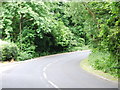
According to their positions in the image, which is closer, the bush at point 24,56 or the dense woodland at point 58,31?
the dense woodland at point 58,31

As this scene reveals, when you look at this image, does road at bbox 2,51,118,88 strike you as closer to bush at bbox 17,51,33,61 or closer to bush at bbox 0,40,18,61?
bush at bbox 0,40,18,61

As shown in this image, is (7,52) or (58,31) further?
(58,31)

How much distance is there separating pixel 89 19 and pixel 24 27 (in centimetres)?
1325

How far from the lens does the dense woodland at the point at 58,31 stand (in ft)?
44.1

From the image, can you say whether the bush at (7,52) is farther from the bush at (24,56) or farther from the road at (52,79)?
the road at (52,79)

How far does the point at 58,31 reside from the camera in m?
39.2

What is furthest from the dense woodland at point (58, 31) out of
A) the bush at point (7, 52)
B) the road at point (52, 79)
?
the road at point (52, 79)

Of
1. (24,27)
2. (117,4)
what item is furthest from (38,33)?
(117,4)

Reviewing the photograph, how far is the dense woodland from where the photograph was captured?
13438mm

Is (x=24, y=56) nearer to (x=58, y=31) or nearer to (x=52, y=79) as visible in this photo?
(x=58, y=31)

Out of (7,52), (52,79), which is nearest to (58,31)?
(7,52)

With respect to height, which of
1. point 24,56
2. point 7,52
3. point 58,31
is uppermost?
point 58,31

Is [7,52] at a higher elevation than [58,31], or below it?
below

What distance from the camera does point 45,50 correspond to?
37406 mm
